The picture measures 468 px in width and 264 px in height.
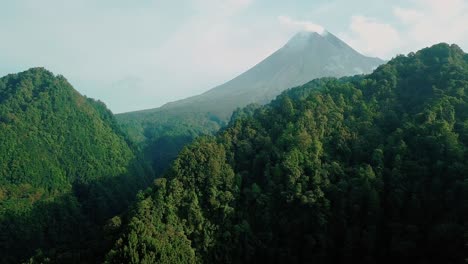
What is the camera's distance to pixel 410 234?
26984mm

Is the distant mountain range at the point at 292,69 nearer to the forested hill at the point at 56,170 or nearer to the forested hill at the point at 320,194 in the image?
the forested hill at the point at 56,170

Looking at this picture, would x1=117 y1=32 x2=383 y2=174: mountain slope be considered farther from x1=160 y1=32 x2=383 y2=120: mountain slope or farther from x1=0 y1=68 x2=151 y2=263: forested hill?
x1=0 y1=68 x2=151 y2=263: forested hill

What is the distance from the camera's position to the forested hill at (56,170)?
117ft

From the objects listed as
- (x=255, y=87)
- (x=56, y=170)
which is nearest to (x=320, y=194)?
(x=56, y=170)

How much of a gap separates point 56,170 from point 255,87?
61.1 metres

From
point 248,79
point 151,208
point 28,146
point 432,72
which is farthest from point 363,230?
point 248,79

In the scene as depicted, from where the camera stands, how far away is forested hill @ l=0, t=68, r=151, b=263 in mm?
35719

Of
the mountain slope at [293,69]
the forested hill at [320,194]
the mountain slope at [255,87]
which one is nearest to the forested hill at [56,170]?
the forested hill at [320,194]

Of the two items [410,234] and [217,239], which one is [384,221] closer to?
[410,234]

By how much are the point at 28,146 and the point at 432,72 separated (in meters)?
38.1

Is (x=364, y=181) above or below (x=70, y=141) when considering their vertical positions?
below

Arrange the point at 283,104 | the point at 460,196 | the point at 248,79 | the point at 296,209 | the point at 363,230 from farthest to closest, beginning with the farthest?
the point at 248,79, the point at 283,104, the point at 296,209, the point at 363,230, the point at 460,196

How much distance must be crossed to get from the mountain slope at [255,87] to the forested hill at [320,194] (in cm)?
3752

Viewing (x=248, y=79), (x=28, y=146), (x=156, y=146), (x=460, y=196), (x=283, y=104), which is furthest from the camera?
(x=248, y=79)
